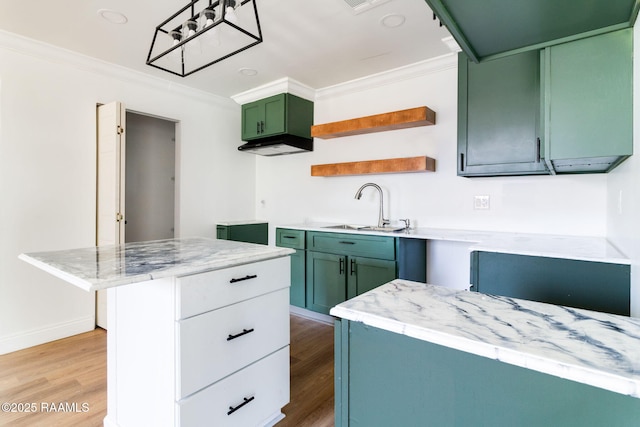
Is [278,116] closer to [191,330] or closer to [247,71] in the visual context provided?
[247,71]

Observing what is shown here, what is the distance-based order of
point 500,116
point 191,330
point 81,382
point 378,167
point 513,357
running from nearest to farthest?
point 513,357, point 191,330, point 81,382, point 500,116, point 378,167

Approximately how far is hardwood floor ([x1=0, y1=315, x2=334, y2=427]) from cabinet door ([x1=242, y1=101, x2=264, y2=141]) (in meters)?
2.37

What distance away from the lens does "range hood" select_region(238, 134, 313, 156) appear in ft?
12.2

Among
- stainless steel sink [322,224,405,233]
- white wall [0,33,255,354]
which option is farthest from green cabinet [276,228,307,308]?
white wall [0,33,255,354]

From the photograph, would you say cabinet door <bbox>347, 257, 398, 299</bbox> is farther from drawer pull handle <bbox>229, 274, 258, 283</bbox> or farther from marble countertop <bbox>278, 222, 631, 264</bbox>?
drawer pull handle <bbox>229, 274, 258, 283</bbox>

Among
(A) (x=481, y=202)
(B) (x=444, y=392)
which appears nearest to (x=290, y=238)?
(A) (x=481, y=202)

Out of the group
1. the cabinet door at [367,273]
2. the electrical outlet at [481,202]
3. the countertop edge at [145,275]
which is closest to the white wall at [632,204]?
the electrical outlet at [481,202]

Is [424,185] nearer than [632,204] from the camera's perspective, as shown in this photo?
No

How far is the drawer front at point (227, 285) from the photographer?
1.36m

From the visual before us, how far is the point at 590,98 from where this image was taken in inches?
64.9

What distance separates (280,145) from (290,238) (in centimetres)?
108

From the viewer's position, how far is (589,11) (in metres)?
1.24

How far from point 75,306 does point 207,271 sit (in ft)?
7.82

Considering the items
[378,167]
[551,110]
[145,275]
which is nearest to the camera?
[145,275]
